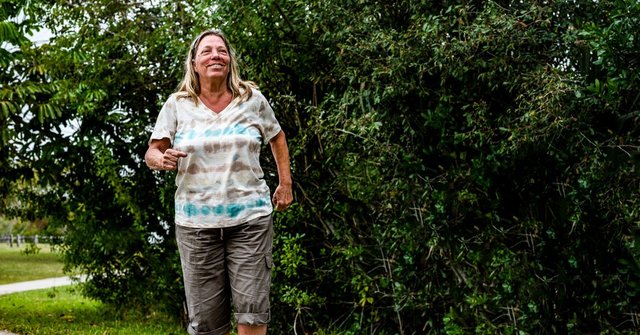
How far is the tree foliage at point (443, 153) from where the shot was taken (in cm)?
467

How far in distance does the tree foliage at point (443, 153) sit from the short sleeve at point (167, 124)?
1463 mm

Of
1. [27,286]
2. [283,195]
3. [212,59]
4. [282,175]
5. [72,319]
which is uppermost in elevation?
[212,59]

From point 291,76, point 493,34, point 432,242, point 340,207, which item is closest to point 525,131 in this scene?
point 493,34

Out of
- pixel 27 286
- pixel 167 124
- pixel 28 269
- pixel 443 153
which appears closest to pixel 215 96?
pixel 167 124

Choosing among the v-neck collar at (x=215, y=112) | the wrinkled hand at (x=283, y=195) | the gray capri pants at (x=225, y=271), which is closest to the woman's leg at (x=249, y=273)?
the gray capri pants at (x=225, y=271)

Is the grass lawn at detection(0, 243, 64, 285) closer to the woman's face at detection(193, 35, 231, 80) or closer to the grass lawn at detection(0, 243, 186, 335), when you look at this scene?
the grass lawn at detection(0, 243, 186, 335)

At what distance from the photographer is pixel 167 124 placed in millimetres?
4180

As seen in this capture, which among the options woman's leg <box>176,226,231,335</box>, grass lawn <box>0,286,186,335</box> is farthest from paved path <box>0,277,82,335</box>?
woman's leg <box>176,226,231,335</box>

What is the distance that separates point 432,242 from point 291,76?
195cm

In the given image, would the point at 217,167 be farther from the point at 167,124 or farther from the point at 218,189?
the point at 167,124

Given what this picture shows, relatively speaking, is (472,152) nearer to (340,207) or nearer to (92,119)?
(340,207)

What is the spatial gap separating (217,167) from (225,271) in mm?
544

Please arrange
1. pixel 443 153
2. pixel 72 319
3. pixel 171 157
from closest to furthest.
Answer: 1. pixel 171 157
2. pixel 443 153
3. pixel 72 319

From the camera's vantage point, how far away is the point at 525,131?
15.2 feet
